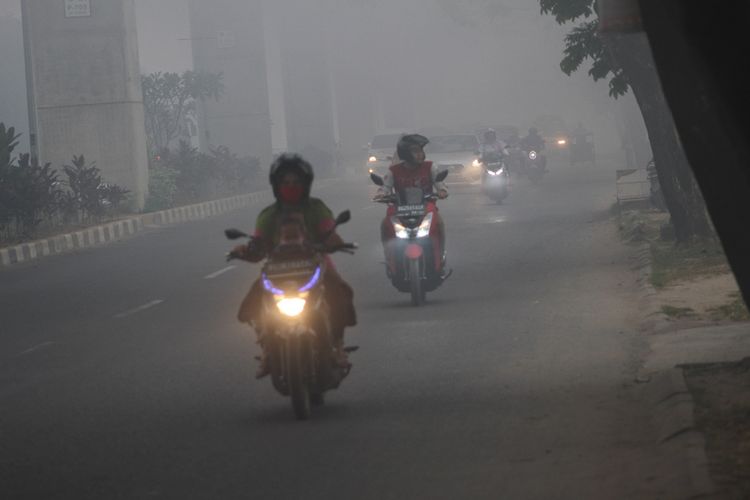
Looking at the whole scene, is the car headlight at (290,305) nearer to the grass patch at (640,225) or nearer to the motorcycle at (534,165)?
the grass patch at (640,225)

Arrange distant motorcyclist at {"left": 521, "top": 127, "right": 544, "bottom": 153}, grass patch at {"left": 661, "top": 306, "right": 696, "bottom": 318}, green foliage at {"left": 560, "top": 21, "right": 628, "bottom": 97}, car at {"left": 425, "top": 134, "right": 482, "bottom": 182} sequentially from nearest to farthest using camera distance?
grass patch at {"left": 661, "top": 306, "right": 696, "bottom": 318}
green foliage at {"left": 560, "top": 21, "right": 628, "bottom": 97}
car at {"left": 425, "top": 134, "right": 482, "bottom": 182}
distant motorcyclist at {"left": 521, "top": 127, "right": 544, "bottom": 153}

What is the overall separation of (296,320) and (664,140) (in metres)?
11.5

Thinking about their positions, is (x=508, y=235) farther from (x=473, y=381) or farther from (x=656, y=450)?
(x=656, y=450)

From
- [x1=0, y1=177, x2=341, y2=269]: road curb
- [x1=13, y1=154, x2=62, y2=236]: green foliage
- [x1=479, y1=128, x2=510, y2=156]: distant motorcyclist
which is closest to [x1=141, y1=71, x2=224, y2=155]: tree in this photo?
[x1=0, y1=177, x2=341, y2=269]: road curb

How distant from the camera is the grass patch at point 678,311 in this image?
13.1 m

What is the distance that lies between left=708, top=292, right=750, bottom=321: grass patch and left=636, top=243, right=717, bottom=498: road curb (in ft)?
7.98

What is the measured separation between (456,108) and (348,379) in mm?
107605

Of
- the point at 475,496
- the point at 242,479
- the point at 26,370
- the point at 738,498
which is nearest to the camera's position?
the point at 738,498

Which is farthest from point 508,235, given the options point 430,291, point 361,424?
point 361,424

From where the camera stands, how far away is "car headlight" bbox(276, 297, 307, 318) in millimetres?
8859

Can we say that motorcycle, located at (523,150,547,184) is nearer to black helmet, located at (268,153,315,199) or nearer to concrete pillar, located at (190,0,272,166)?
concrete pillar, located at (190,0,272,166)

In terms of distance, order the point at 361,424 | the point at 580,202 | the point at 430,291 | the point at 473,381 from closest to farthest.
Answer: the point at 361,424, the point at 473,381, the point at 430,291, the point at 580,202

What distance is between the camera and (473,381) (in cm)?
1052

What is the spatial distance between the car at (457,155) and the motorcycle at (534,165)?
4.59 meters
